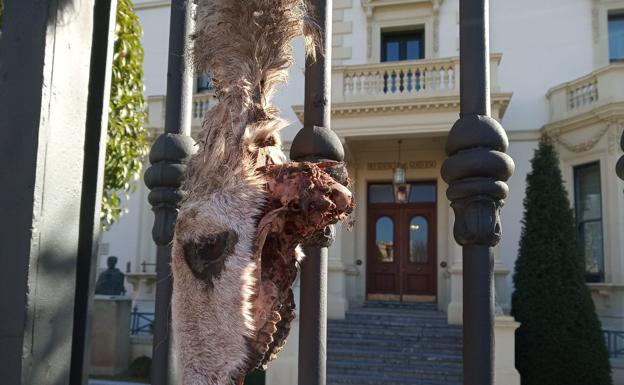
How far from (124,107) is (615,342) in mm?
10186

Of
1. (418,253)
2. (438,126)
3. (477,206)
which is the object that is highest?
(438,126)

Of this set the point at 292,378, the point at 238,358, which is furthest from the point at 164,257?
the point at 292,378

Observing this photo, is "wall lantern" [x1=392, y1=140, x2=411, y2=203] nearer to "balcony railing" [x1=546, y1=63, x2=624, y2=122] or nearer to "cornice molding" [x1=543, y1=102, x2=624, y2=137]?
"cornice molding" [x1=543, y1=102, x2=624, y2=137]

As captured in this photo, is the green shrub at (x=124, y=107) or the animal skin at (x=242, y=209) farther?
the green shrub at (x=124, y=107)

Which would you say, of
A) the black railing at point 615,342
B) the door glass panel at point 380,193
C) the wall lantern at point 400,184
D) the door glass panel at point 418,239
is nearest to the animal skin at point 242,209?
the wall lantern at point 400,184

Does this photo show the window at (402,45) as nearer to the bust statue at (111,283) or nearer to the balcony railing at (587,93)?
the balcony railing at (587,93)

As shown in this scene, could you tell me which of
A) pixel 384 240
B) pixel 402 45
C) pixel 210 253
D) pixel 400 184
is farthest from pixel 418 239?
pixel 210 253

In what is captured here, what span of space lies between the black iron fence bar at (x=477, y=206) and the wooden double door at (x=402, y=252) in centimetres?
1157

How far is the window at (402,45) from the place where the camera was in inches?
565

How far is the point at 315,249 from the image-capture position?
2018 millimetres

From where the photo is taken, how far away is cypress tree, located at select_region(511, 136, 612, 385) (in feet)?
28.1

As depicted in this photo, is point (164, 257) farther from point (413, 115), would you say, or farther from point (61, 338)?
point (413, 115)

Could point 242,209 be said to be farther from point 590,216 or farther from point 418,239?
point 590,216

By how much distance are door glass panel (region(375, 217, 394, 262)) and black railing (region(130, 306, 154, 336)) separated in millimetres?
5659
